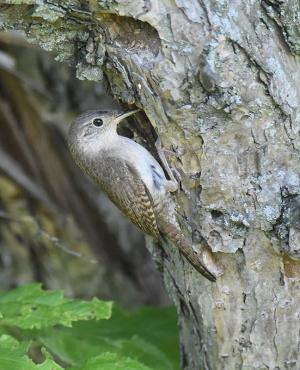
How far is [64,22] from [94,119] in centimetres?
95

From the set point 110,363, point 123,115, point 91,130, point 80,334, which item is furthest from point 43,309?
point 91,130

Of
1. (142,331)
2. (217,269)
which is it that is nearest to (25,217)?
(142,331)

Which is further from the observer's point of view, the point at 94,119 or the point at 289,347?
the point at 94,119

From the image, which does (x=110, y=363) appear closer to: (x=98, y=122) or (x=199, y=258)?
(x=199, y=258)

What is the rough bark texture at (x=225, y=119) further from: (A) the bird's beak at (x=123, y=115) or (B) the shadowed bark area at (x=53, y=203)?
(B) the shadowed bark area at (x=53, y=203)

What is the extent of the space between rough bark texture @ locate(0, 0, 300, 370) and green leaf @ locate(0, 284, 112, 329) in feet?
1.55

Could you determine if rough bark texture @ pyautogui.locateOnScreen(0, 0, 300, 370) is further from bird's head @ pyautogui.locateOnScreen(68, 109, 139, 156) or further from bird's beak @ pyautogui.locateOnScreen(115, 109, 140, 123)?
bird's head @ pyautogui.locateOnScreen(68, 109, 139, 156)

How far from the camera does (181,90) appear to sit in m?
3.13

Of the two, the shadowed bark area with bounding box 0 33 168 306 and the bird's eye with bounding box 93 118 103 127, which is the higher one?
the bird's eye with bounding box 93 118 103 127

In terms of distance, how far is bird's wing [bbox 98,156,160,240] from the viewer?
3.73 m

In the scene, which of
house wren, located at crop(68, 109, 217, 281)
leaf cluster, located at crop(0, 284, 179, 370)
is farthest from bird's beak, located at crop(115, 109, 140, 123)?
leaf cluster, located at crop(0, 284, 179, 370)

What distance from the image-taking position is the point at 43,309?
11.2 ft

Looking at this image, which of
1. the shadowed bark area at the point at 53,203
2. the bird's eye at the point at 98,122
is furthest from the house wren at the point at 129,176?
the shadowed bark area at the point at 53,203

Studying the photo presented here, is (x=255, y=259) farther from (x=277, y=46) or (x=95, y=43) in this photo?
(x=95, y=43)
